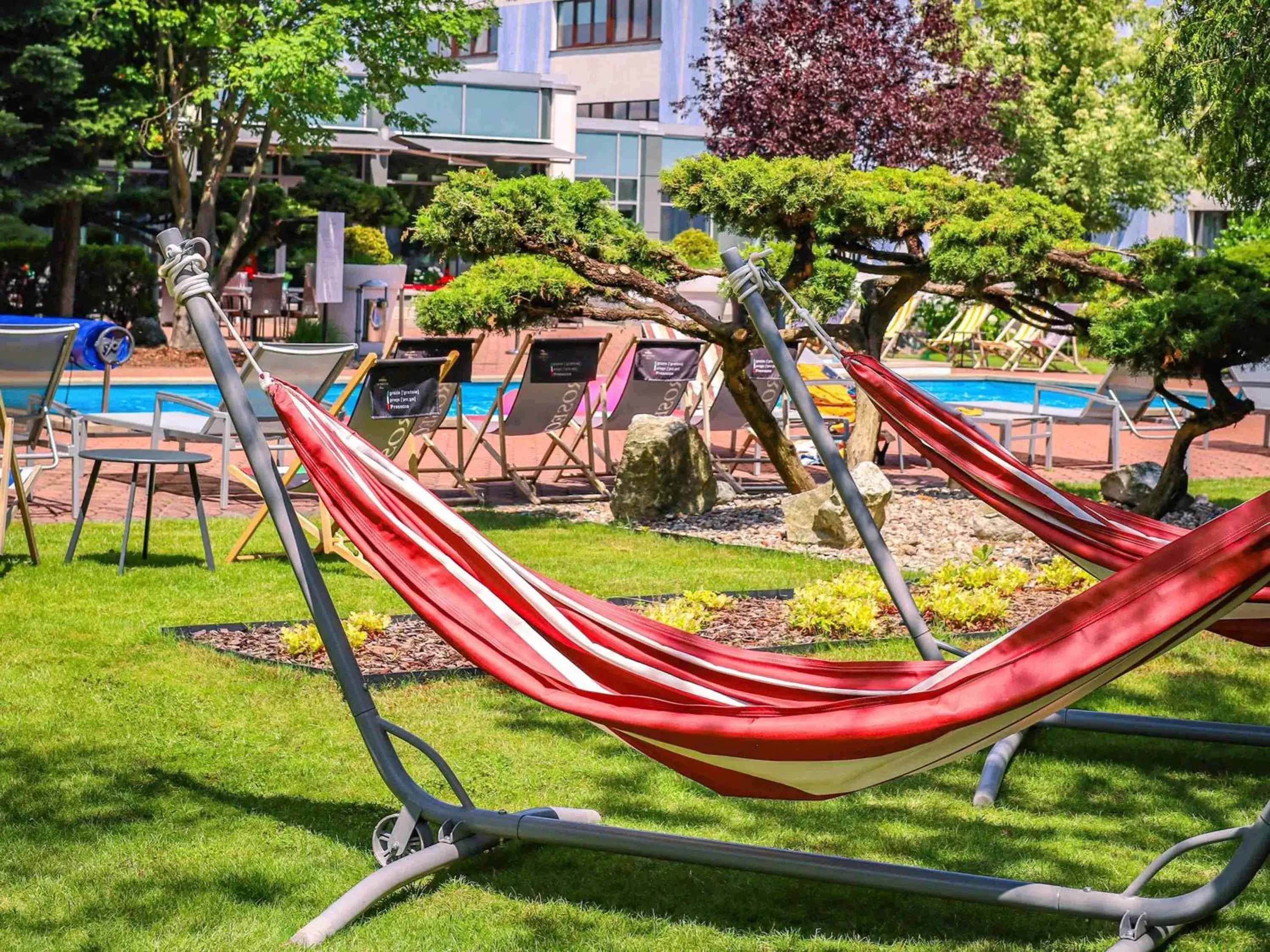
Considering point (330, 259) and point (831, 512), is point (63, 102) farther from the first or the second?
point (831, 512)

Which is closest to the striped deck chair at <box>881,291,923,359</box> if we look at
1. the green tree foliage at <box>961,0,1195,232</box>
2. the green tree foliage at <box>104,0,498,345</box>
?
the green tree foliage at <box>961,0,1195,232</box>

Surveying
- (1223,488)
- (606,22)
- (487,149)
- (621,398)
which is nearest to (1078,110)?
(487,149)

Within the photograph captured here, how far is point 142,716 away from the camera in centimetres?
467

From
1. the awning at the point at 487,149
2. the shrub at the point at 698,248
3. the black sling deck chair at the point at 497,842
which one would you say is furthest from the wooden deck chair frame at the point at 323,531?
the awning at the point at 487,149

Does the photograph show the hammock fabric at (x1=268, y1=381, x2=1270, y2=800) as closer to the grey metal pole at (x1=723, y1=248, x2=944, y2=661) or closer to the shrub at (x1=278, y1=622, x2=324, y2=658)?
the grey metal pole at (x1=723, y1=248, x2=944, y2=661)

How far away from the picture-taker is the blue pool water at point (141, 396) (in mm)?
14031

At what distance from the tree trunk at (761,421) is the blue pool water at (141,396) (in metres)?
5.48

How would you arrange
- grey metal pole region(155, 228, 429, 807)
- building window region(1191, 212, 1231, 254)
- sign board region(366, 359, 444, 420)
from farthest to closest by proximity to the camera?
building window region(1191, 212, 1231, 254) → sign board region(366, 359, 444, 420) → grey metal pole region(155, 228, 429, 807)

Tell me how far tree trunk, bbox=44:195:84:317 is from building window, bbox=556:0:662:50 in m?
22.9

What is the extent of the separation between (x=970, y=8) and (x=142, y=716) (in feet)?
87.0

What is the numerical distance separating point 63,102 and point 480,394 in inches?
227

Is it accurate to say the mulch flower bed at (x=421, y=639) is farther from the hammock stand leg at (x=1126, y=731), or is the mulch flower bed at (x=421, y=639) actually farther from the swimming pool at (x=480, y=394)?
the swimming pool at (x=480, y=394)

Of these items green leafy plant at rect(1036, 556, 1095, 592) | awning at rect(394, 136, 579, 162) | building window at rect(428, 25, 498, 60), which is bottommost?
green leafy plant at rect(1036, 556, 1095, 592)

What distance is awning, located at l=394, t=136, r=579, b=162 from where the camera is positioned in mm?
25688
